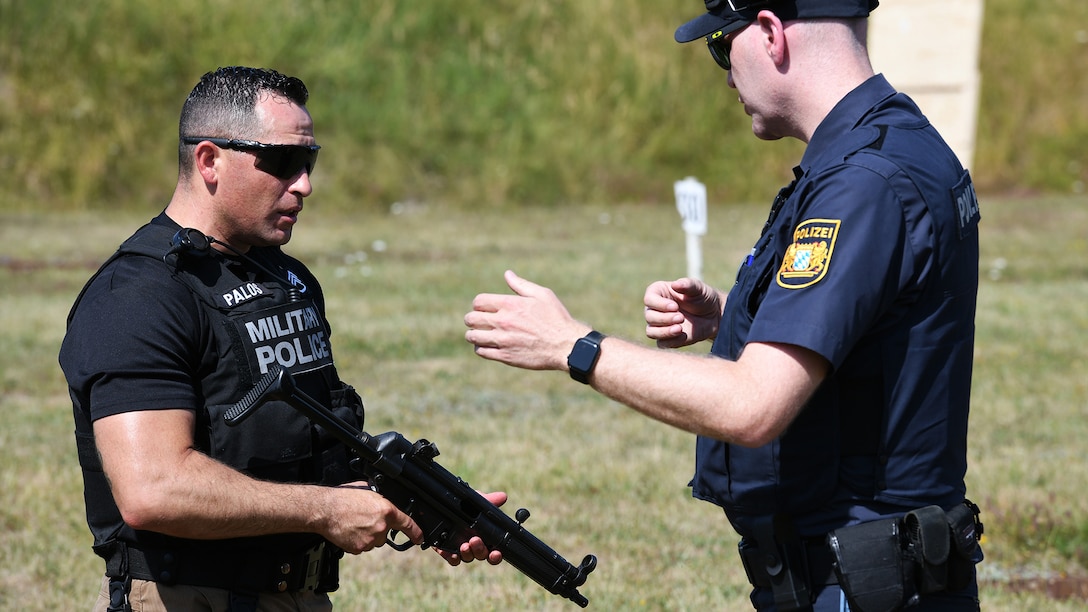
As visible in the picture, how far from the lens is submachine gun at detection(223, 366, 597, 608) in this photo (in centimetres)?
267

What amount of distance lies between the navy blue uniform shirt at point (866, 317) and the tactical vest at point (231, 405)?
1.01m

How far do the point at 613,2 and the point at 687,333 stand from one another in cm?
2056

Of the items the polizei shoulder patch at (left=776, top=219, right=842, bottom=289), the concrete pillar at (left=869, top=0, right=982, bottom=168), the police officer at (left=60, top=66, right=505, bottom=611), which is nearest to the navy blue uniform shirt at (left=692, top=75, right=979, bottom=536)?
the polizei shoulder patch at (left=776, top=219, right=842, bottom=289)

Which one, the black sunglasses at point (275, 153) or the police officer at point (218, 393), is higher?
the black sunglasses at point (275, 153)

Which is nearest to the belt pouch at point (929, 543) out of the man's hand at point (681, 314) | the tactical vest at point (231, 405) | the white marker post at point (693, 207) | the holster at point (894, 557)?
the holster at point (894, 557)

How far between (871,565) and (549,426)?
5744 millimetres

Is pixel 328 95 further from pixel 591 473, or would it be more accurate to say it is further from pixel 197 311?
pixel 197 311

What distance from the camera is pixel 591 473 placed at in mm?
7098

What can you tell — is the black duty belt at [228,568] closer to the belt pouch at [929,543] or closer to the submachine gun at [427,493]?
the submachine gun at [427,493]

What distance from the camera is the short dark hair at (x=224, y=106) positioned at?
3.00 meters

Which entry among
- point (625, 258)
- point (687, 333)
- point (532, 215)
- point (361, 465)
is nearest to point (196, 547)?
point (361, 465)

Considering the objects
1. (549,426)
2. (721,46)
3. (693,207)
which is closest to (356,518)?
(721,46)

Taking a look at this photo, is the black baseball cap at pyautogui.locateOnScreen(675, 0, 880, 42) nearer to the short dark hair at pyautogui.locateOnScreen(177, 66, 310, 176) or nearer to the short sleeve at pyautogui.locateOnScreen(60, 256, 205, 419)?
the short dark hair at pyautogui.locateOnScreen(177, 66, 310, 176)

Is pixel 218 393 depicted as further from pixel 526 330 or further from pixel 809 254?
pixel 809 254
